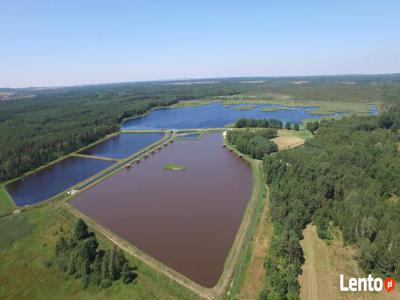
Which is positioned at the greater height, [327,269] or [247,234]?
[247,234]

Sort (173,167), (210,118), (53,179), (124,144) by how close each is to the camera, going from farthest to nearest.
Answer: (210,118)
(124,144)
(173,167)
(53,179)

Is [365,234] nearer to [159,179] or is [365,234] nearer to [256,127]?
[159,179]

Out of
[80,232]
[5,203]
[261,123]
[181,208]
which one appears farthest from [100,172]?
[261,123]

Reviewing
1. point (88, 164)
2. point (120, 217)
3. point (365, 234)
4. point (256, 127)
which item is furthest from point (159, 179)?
point (256, 127)

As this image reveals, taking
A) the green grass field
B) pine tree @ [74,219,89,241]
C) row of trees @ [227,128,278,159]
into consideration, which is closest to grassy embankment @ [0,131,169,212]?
the green grass field

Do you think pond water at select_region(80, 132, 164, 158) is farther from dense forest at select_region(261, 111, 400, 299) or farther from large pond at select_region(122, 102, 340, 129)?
dense forest at select_region(261, 111, 400, 299)

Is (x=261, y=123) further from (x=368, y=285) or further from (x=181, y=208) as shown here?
(x=368, y=285)
